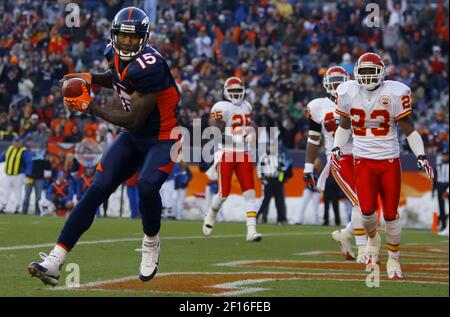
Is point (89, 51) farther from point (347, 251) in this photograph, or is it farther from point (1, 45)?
point (347, 251)

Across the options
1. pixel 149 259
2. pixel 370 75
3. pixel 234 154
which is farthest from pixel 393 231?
pixel 234 154

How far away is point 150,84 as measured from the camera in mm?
6391

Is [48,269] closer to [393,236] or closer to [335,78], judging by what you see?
[393,236]

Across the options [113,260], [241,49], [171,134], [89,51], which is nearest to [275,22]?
[241,49]

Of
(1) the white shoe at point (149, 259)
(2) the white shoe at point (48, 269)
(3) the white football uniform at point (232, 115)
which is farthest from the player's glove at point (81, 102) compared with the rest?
(3) the white football uniform at point (232, 115)

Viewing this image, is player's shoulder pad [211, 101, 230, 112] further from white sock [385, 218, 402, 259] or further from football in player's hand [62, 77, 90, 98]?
football in player's hand [62, 77, 90, 98]

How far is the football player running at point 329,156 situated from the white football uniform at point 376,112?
1.21 meters

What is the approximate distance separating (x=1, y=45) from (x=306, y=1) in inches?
288

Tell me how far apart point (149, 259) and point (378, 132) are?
7.58 feet

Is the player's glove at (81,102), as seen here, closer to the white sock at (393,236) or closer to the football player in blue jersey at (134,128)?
the football player in blue jersey at (134,128)

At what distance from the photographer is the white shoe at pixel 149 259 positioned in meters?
6.84

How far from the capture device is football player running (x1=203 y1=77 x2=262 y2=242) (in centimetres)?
1215

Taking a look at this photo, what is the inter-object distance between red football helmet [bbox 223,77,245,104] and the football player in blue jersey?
5.97m

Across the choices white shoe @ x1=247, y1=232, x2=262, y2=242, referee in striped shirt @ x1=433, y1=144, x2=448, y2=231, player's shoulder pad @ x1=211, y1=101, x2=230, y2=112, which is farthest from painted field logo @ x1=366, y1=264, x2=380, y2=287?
referee in striped shirt @ x1=433, y1=144, x2=448, y2=231
